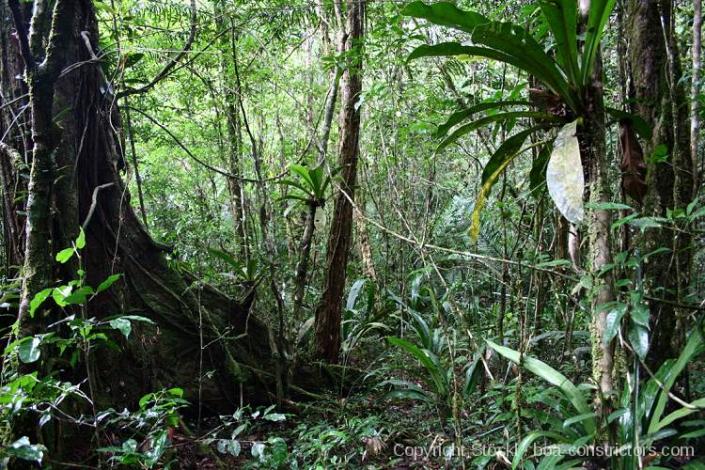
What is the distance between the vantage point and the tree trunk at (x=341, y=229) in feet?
14.0

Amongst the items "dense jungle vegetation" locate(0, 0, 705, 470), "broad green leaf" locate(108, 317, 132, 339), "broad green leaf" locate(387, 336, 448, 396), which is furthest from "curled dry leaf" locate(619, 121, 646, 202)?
"broad green leaf" locate(108, 317, 132, 339)

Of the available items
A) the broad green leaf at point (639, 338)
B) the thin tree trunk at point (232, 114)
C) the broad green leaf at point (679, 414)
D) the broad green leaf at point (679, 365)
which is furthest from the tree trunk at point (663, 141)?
the thin tree trunk at point (232, 114)

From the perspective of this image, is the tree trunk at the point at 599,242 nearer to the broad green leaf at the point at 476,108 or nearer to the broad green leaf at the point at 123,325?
the broad green leaf at the point at 476,108

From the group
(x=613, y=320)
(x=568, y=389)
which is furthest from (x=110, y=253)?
(x=613, y=320)

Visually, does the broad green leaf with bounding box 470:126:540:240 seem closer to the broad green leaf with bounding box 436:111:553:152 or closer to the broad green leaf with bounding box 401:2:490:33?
the broad green leaf with bounding box 436:111:553:152

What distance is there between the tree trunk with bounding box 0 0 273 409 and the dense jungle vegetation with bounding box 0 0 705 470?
0.5 inches

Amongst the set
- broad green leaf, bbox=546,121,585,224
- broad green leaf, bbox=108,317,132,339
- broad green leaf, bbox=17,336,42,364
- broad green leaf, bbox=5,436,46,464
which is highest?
broad green leaf, bbox=546,121,585,224

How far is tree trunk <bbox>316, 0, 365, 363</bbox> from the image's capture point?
426 cm

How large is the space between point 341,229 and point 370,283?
842 mm

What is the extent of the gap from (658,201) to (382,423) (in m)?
1.95

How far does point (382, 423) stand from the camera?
10.3 ft

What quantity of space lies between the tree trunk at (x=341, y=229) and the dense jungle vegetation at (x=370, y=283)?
0.02m

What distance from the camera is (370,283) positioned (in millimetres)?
4918

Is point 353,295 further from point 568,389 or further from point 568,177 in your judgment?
point 568,177
